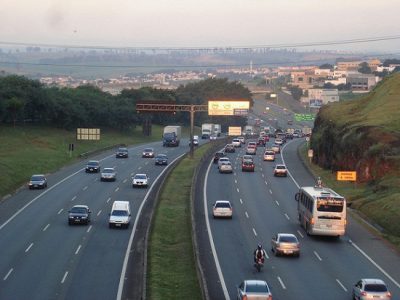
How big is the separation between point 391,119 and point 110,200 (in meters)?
32.0

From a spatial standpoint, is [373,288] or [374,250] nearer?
[373,288]

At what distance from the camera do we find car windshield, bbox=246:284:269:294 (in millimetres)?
27234

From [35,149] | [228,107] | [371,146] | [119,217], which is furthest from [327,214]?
[228,107]

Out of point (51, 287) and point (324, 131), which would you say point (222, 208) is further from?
point (324, 131)

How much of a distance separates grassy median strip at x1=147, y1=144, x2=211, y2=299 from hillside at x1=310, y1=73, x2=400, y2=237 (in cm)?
1140

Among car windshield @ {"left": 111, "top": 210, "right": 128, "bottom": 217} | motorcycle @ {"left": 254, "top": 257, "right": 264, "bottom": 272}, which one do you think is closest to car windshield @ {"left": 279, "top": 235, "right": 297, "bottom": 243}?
motorcycle @ {"left": 254, "top": 257, "right": 264, "bottom": 272}

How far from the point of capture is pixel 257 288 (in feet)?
89.8

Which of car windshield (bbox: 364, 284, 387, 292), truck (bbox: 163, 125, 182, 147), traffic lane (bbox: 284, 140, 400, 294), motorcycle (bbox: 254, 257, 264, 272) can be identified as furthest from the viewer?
truck (bbox: 163, 125, 182, 147)

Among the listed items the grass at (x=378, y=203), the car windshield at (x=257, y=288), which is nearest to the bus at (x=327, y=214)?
the grass at (x=378, y=203)

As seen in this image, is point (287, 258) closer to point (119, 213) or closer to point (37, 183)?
point (119, 213)

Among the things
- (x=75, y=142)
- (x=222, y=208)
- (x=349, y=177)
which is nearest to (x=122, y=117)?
(x=75, y=142)

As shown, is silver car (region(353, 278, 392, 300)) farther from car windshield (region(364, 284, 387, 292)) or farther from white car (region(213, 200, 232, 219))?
white car (region(213, 200, 232, 219))

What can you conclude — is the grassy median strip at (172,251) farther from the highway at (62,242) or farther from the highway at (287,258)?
the highway at (62,242)

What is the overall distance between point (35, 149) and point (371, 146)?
36.9m
